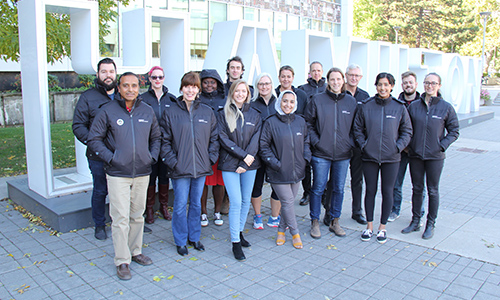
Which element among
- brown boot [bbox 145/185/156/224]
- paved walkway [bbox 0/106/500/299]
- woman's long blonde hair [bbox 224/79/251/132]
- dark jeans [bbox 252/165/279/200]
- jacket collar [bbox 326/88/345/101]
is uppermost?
jacket collar [bbox 326/88/345/101]

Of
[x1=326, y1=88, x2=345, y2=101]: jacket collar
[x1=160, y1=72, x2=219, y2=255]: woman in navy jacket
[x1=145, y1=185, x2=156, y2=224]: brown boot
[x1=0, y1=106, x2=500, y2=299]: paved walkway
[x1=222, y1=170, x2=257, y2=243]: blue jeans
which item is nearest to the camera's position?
[x1=0, y1=106, x2=500, y2=299]: paved walkway

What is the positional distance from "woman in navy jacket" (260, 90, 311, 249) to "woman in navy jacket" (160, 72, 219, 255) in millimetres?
608

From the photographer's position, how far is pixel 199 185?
4656mm

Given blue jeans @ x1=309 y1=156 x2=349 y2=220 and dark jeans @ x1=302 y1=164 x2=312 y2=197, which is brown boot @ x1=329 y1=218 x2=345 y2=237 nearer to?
blue jeans @ x1=309 y1=156 x2=349 y2=220

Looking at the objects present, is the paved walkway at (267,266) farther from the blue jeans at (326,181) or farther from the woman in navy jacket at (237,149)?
the woman in navy jacket at (237,149)

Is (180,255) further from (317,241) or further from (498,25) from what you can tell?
(498,25)

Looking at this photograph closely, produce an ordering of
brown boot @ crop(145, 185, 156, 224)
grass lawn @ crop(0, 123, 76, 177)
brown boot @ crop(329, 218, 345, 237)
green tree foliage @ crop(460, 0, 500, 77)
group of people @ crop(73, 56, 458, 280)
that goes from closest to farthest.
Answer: group of people @ crop(73, 56, 458, 280)
brown boot @ crop(329, 218, 345, 237)
brown boot @ crop(145, 185, 156, 224)
grass lawn @ crop(0, 123, 76, 177)
green tree foliage @ crop(460, 0, 500, 77)

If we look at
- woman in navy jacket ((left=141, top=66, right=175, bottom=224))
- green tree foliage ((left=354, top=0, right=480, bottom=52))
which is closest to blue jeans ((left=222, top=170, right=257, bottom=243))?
woman in navy jacket ((left=141, top=66, right=175, bottom=224))

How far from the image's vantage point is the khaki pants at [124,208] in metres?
4.09

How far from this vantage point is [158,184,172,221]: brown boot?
573 cm

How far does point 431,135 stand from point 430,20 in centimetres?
4572

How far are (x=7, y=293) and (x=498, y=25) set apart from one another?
5205 centimetres

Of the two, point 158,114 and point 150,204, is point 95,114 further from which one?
point 150,204

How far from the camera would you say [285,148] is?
479 centimetres
